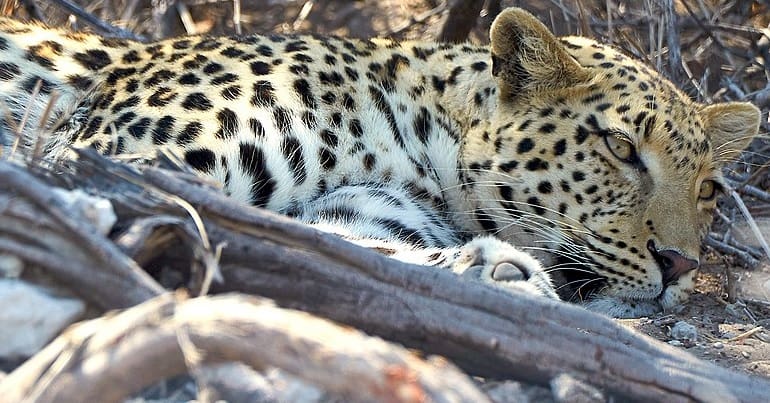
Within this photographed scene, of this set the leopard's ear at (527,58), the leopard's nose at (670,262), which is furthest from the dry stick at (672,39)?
the leopard's nose at (670,262)

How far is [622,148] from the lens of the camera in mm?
3545

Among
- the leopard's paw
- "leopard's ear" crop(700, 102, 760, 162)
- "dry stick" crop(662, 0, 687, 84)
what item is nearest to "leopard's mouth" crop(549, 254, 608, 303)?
the leopard's paw

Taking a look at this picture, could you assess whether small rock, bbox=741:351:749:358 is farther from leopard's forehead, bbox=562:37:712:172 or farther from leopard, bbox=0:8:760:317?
leopard's forehead, bbox=562:37:712:172

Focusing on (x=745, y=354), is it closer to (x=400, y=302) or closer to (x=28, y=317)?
A: (x=400, y=302)

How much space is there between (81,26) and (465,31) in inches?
95.8

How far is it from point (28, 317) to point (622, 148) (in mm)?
2321

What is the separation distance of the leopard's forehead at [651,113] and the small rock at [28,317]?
7.42ft

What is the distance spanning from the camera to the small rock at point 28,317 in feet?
6.00

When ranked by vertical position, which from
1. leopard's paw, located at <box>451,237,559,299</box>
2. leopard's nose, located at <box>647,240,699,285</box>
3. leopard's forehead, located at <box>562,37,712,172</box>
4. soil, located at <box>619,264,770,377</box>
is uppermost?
leopard's forehead, located at <box>562,37,712,172</box>

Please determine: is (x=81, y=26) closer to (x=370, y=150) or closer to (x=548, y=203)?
(x=370, y=150)

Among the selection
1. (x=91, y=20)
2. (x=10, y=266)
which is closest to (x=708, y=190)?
(x=10, y=266)

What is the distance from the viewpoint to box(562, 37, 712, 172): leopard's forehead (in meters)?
3.54

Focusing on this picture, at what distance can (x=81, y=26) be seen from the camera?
621cm

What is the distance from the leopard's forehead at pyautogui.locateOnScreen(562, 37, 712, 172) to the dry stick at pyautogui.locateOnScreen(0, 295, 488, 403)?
2.15 meters
